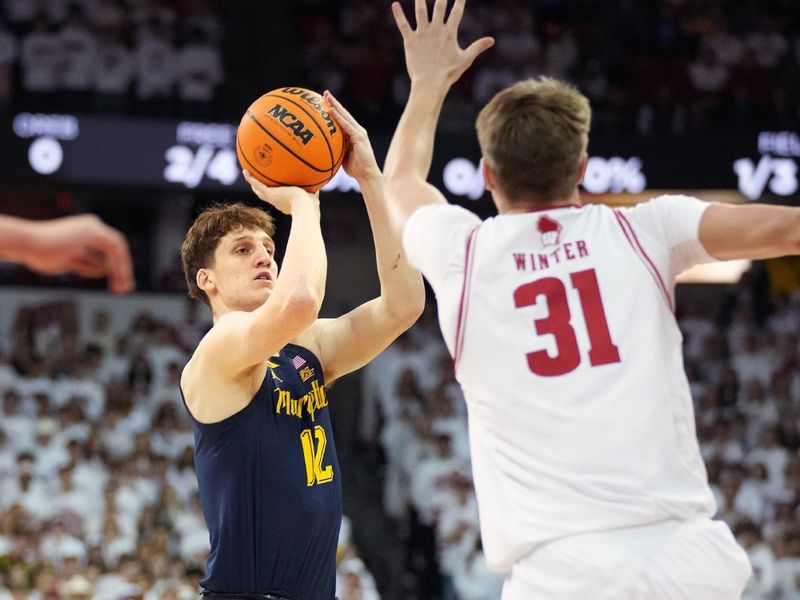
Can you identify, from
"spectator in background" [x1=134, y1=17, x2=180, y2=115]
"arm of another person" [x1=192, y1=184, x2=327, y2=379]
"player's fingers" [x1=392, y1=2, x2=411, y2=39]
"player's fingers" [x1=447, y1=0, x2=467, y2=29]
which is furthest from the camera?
"spectator in background" [x1=134, y1=17, x2=180, y2=115]

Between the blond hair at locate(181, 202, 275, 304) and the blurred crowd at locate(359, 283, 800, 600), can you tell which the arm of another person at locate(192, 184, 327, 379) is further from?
the blurred crowd at locate(359, 283, 800, 600)

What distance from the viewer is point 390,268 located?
4.56 m

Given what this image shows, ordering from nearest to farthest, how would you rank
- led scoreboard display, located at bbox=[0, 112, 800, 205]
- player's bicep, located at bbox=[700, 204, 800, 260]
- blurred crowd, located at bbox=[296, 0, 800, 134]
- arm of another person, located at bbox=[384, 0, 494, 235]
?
player's bicep, located at bbox=[700, 204, 800, 260], arm of another person, located at bbox=[384, 0, 494, 235], led scoreboard display, located at bbox=[0, 112, 800, 205], blurred crowd, located at bbox=[296, 0, 800, 134]

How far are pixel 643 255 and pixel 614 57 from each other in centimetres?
1389

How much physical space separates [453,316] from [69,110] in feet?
35.9

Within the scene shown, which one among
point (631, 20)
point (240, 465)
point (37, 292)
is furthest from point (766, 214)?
point (631, 20)

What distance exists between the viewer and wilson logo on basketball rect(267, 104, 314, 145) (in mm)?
4465

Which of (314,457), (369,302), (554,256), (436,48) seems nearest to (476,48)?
(436,48)

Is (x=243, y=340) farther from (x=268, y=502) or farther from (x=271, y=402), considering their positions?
(x=268, y=502)

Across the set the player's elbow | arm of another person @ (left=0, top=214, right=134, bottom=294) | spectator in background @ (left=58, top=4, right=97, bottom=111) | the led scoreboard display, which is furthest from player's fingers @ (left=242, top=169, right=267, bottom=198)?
spectator in background @ (left=58, top=4, right=97, bottom=111)

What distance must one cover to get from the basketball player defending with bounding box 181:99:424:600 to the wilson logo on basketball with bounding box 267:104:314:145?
0.14 meters

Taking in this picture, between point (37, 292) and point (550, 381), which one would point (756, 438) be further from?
point (550, 381)

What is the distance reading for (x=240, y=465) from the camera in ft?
14.1

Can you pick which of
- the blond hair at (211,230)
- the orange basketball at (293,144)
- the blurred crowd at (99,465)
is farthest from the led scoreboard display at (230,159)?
the orange basketball at (293,144)
